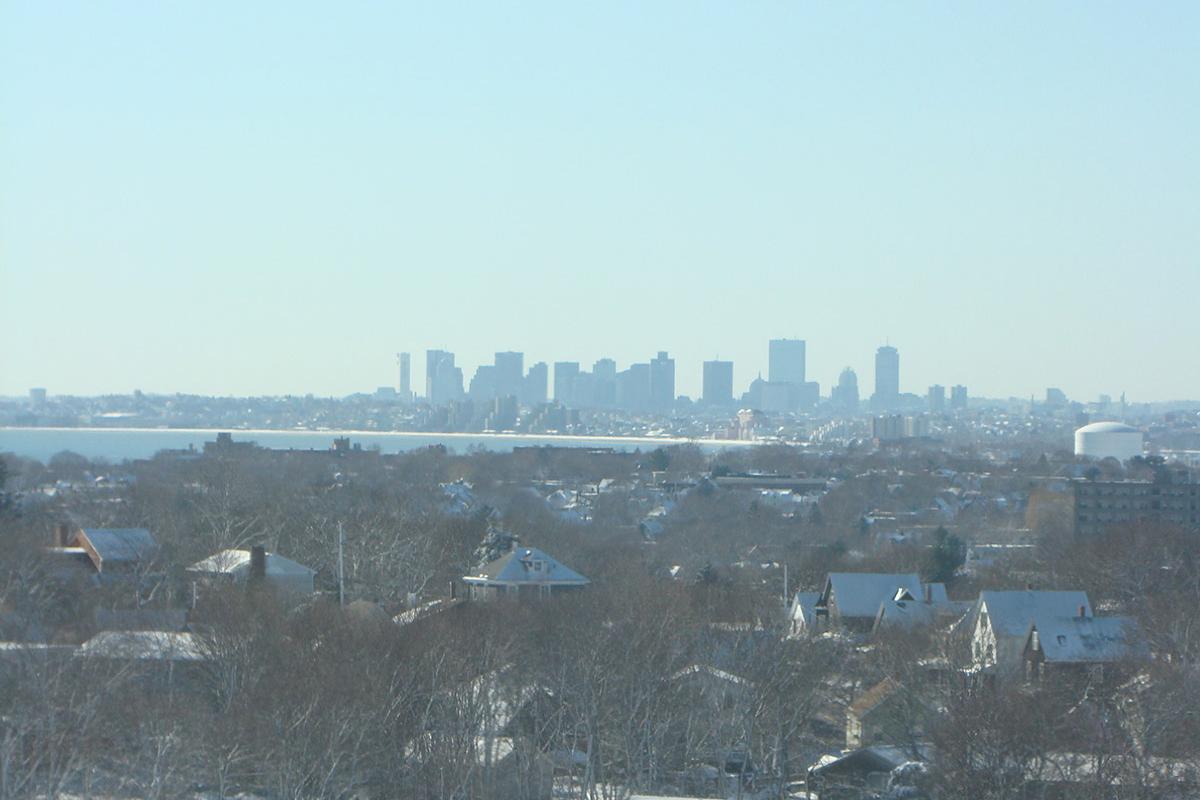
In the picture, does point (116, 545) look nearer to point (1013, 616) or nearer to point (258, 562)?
point (258, 562)

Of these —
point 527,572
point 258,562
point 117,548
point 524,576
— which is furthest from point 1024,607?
point 117,548

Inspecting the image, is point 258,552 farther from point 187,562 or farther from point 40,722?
point 40,722

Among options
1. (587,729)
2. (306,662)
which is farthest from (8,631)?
(587,729)

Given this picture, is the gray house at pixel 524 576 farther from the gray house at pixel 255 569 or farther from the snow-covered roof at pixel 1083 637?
the snow-covered roof at pixel 1083 637

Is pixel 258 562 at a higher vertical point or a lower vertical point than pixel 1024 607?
higher

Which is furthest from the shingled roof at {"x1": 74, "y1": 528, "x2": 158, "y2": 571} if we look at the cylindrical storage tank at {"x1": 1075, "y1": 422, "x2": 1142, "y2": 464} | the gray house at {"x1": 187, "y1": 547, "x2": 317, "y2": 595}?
the cylindrical storage tank at {"x1": 1075, "y1": 422, "x2": 1142, "y2": 464}

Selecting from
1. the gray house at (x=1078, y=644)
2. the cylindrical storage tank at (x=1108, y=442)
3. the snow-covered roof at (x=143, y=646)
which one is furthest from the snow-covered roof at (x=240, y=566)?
the cylindrical storage tank at (x=1108, y=442)

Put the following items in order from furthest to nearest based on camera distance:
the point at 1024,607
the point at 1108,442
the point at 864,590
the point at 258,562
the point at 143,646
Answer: the point at 1108,442, the point at 864,590, the point at 258,562, the point at 1024,607, the point at 143,646
